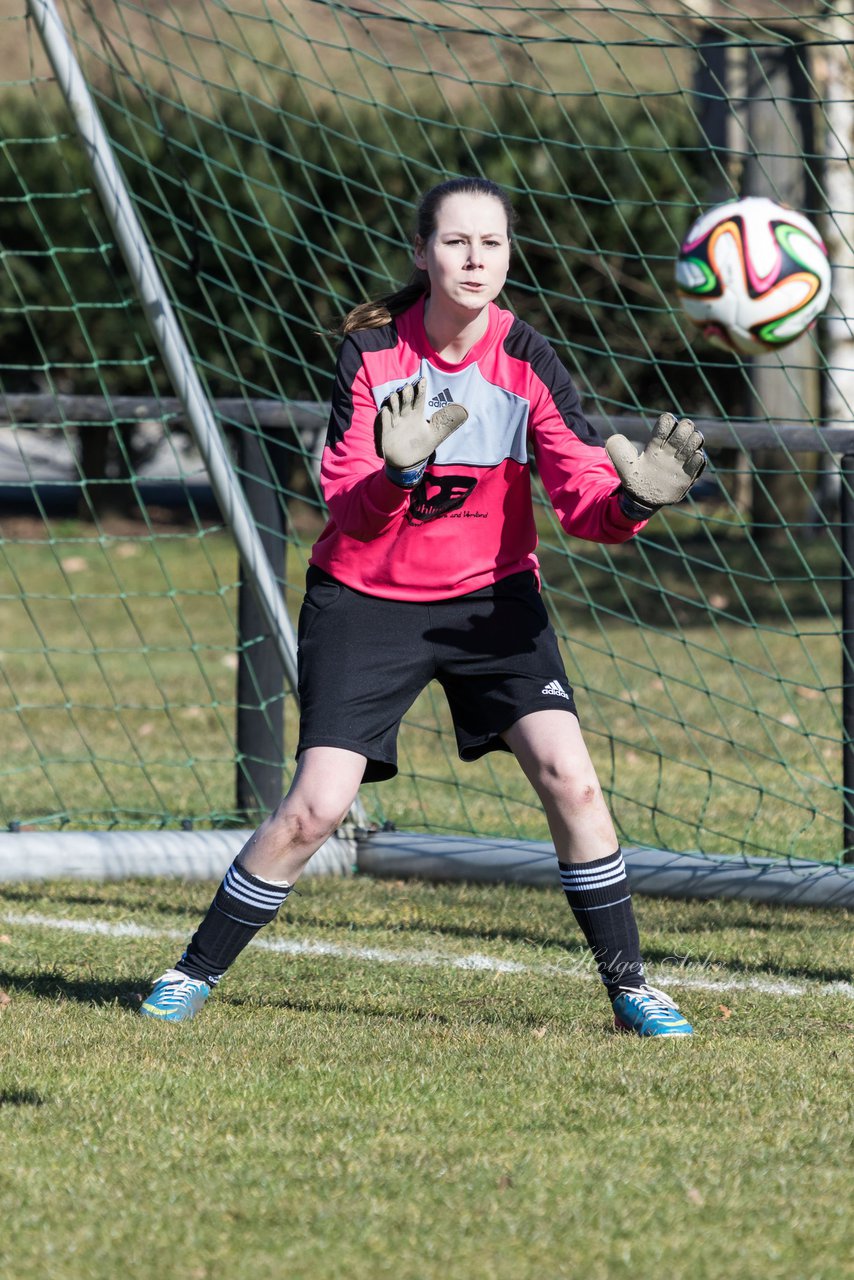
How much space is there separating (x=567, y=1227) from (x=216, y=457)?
321cm

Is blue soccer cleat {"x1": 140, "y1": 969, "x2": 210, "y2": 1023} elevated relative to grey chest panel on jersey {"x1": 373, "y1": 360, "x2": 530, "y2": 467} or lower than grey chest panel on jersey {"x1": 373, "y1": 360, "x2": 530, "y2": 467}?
lower

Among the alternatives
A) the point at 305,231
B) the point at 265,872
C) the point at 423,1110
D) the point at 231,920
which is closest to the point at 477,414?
the point at 265,872

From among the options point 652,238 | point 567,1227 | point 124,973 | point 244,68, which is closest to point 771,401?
point 652,238

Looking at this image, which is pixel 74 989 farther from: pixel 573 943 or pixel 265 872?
pixel 573 943

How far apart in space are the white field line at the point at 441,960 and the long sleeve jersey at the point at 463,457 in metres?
1.13

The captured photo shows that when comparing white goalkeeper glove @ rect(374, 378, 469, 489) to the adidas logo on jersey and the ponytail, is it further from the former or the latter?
the adidas logo on jersey

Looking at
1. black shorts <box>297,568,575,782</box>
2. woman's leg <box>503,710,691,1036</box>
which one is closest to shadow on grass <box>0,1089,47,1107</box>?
black shorts <box>297,568,575,782</box>

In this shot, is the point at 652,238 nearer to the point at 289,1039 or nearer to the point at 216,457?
the point at 216,457

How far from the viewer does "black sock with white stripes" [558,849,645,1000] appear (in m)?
3.70

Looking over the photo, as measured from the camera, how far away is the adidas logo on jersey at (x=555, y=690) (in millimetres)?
3678

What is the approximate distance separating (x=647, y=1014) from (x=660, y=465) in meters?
1.16

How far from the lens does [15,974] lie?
4.17 metres

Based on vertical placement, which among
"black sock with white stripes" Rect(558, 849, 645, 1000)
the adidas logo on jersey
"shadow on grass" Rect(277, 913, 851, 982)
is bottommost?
"shadow on grass" Rect(277, 913, 851, 982)

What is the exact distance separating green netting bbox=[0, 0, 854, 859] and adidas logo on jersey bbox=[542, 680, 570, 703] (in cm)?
176
